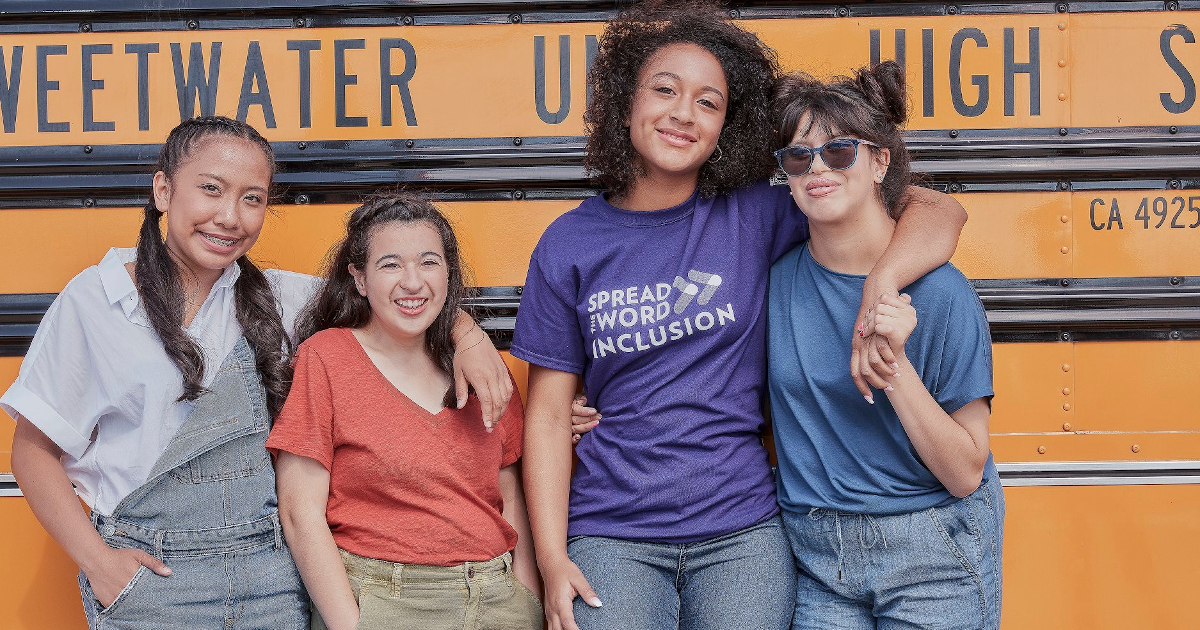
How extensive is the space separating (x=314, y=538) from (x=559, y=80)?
101 cm

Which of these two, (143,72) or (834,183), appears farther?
(143,72)

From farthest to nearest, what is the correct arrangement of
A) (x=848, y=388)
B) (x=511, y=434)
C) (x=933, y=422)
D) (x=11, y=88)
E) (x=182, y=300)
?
(x=11, y=88)
(x=511, y=434)
(x=182, y=300)
(x=848, y=388)
(x=933, y=422)

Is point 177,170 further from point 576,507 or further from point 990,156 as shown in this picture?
point 990,156

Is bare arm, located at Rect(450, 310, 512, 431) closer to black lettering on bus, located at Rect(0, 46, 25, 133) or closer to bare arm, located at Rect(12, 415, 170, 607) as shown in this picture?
bare arm, located at Rect(12, 415, 170, 607)

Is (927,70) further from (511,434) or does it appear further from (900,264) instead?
(511,434)

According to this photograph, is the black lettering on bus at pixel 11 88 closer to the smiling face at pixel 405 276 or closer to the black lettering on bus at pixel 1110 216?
the smiling face at pixel 405 276

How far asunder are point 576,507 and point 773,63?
0.95 m

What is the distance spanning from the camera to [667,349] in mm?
1637

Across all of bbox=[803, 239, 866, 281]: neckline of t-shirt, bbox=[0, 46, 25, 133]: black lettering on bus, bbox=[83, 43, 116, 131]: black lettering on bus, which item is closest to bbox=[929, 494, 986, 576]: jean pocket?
bbox=[803, 239, 866, 281]: neckline of t-shirt

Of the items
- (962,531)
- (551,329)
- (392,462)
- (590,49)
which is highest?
(590,49)

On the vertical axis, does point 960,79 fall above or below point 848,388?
above

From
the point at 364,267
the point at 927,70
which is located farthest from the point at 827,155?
the point at 364,267

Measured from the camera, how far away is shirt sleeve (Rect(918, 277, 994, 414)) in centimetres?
146

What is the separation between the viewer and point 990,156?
1881 mm
